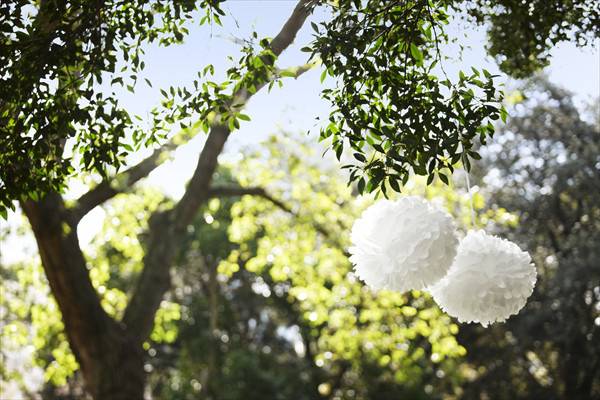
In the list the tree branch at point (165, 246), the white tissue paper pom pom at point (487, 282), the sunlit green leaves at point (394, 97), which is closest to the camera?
the sunlit green leaves at point (394, 97)

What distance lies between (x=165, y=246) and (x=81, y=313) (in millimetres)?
868

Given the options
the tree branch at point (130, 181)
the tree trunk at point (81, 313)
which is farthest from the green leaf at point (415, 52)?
the tree trunk at point (81, 313)

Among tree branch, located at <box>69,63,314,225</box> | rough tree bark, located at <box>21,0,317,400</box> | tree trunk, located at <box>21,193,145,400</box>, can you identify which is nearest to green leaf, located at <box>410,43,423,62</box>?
rough tree bark, located at <box>21,0,317,400</box>

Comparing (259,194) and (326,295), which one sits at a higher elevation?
(259,194)

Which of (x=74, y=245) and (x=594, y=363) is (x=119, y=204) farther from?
(x=594, y=363)

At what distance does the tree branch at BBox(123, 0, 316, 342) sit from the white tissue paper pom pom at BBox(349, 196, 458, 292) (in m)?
2.27

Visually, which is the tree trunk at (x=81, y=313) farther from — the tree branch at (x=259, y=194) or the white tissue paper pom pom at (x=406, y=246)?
the white tissue paper pom pom at (x=406, y=246)

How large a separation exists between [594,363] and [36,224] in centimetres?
847

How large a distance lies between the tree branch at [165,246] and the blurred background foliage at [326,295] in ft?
2.55

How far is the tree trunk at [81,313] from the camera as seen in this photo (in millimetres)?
3395

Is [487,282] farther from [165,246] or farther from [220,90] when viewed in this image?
[165,246]

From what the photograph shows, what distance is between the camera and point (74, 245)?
348 centimetres

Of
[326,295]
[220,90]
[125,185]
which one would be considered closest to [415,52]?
[220,90]

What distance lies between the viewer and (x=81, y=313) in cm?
349
